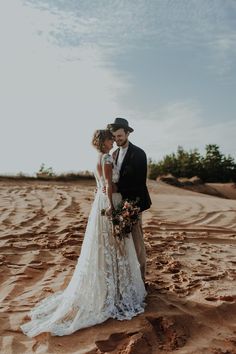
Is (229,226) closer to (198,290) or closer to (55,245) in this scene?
(55,245)

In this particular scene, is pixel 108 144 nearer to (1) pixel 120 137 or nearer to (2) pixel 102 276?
(1) pixel 120 137

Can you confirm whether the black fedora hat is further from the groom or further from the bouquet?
the bouquet

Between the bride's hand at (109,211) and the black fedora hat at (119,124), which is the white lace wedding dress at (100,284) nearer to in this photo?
the bride's hand at (109,211)

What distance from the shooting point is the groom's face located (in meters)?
4.61

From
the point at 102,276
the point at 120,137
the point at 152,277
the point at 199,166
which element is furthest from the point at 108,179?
the point at 199,166

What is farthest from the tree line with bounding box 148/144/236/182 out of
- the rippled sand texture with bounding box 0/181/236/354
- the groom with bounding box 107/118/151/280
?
the groom with bounding box 107/118/151/280

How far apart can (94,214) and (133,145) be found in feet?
2.77

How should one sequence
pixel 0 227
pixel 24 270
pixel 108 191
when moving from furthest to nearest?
pixel 0 227 < pixel 24 270 < pixel 108 191

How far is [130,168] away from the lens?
461 centimetres

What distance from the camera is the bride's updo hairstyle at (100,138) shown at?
14.4 ft

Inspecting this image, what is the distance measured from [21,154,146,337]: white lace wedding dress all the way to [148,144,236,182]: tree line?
1839 cm

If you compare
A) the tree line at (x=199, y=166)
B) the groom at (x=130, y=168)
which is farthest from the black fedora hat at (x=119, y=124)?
the tree line at (x=199, y=166)

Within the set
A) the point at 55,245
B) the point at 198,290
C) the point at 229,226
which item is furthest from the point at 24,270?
the point at 229,226

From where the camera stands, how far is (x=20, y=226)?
891 cm
